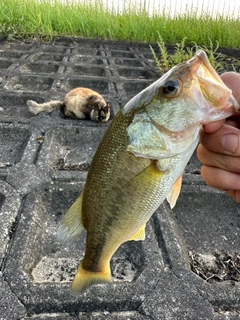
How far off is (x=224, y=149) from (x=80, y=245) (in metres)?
0.91

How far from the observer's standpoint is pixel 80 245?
173 centimetres

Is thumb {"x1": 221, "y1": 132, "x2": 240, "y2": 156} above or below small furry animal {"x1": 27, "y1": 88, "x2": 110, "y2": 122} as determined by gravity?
above

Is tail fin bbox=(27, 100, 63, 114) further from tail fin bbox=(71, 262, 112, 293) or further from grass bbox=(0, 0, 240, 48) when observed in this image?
grass bbox=(0, 0, 240, 48)

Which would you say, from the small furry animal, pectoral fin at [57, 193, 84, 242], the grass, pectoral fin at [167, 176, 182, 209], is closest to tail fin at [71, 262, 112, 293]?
pectoral fin at [57, 193, 84, 242]

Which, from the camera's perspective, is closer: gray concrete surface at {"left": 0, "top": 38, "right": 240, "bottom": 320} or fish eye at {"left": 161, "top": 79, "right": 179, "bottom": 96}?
fish eye at {"left": 161, "top": 79, "right": 179, "bottom": 96}

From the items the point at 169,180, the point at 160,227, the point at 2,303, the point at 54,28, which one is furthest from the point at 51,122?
the point at 54,28

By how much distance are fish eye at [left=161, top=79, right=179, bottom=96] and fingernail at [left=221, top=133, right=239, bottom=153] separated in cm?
27

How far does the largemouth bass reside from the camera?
930 millimetres

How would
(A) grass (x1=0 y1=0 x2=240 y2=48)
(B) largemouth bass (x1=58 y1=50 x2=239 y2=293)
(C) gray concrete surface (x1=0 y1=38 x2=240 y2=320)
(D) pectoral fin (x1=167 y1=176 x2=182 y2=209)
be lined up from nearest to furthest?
(B) largemouth bass (x1=58 y1=50 x2=239 y2=293) → (D) pectoral fin (x1=167 y1=176 x2=182 y2=209) → (C) gray concrete surface (x1=0 y1=38 x2=240 y2=320) → (A) grass (x1=0 y1=0 x2=240 y2=48)

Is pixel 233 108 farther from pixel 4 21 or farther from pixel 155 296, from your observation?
pixel 4 21

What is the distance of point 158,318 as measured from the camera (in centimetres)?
125

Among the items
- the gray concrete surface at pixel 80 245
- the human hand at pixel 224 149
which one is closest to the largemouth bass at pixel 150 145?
the human hand at pixel 224 149

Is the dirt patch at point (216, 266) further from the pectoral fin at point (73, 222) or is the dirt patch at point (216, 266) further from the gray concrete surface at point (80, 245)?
the pectoral fin at point (73, 222)

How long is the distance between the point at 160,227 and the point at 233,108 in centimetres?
87
